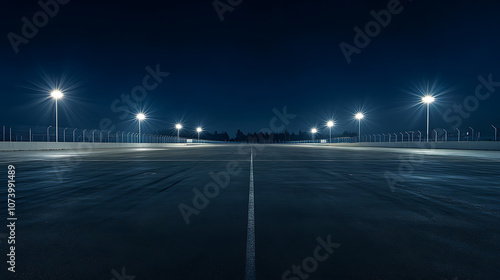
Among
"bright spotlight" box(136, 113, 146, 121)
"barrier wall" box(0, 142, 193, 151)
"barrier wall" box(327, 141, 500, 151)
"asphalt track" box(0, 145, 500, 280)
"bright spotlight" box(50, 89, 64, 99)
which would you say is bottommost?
"asphalt track" box(0, 145, 500, 280)

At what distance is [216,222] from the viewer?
13.8ft

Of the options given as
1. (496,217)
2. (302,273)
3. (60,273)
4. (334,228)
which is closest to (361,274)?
(302,273)

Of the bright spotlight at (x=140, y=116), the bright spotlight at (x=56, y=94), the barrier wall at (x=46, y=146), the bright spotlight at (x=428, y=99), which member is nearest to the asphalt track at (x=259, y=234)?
the barrier wall at (x=46, y=146)

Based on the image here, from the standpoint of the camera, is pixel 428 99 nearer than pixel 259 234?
No

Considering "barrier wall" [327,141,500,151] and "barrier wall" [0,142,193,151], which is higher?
"barrier wall" [327,141,500,151]

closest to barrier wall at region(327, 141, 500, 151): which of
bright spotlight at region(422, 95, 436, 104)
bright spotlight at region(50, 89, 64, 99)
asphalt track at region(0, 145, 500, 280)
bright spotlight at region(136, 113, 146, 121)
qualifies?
bright spotlight at region(422, 95, 436, 104)

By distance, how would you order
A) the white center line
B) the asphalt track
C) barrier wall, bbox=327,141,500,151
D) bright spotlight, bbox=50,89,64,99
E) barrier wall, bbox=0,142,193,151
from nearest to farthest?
the white center line → the asphalt track → barrier wall, bbox=0,142,193,151 → barrier wall, bbox=327,141,500,151 → bright spotlight, bbox=50,89,64,99

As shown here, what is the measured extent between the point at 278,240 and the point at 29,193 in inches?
246

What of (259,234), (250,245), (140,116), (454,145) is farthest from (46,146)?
(454,145)

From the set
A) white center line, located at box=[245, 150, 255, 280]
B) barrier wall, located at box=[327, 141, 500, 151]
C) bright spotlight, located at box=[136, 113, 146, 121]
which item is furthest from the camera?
bright spotlight, located at box=[136, 113, 146, 121]

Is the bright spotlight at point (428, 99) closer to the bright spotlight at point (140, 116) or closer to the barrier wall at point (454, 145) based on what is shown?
the barrier wall at point (454, 145)

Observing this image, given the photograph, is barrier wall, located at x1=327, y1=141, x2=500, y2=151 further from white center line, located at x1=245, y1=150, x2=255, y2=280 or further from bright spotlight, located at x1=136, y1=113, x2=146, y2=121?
bright spotlight, located at x1=136, y1=113, x2=146, y2=121

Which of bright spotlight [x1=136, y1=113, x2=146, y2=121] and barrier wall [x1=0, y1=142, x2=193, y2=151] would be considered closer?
barrier wall [x1=0, y1=142, x2=193, y2=151]

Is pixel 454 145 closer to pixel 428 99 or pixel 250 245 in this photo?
pixel 428 99
